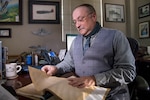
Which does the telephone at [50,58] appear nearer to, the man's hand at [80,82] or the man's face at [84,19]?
the man's face at [84,19]

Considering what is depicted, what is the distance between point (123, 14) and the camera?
10.8ft

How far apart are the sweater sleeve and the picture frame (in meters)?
2.19

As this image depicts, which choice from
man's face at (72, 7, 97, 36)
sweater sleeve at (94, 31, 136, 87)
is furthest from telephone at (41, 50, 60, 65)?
sweater sleeve at (94, 31, 136, 87)

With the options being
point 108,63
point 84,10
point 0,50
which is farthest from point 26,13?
point 108,63

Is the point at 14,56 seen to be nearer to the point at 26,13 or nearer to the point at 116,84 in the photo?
the point at 26,13

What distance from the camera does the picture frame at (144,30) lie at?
3.10 metres

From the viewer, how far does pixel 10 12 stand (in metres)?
2.56

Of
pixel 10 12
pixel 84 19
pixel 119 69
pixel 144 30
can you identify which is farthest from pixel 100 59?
pixel 144 30

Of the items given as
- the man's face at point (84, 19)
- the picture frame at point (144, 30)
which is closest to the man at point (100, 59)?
the man's face at point (84, 19)

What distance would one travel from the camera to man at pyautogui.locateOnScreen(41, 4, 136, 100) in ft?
3.31

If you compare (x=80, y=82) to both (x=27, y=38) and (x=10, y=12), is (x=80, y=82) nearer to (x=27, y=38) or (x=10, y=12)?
(x=27, y=38)

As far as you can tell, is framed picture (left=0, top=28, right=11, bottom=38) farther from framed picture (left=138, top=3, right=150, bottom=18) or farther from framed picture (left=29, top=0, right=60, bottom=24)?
framed picture (left=138, top=3, right=150, bottom=18)

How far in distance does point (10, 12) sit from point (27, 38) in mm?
450

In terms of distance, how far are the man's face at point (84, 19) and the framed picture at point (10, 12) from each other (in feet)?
5.22
